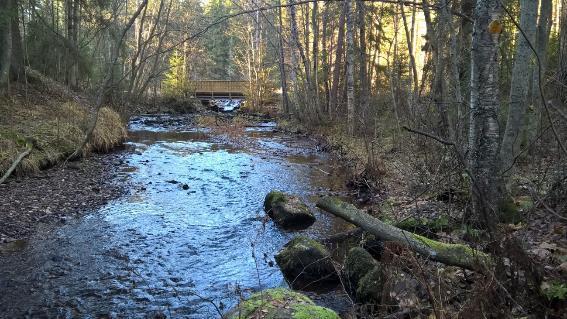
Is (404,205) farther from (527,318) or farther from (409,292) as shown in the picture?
(527,318)

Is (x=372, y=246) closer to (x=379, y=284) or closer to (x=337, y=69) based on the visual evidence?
(x=379, y=284)

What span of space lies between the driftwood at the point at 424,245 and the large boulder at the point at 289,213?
2916 millimetres

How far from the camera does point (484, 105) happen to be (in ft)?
16.8

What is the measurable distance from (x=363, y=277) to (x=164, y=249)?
332 cm

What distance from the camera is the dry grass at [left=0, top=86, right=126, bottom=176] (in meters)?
10.4

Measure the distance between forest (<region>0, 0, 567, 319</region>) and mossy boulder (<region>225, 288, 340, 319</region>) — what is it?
23 millimetres

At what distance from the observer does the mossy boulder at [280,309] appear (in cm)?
379

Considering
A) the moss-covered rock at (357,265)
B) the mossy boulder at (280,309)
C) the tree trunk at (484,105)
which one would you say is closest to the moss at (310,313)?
the mossy boulder at (280,309)

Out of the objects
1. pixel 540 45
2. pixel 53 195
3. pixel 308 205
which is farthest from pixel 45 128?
pixel 540 45

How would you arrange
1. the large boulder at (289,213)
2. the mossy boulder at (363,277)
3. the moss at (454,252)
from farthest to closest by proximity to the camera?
the large boulder at (289,213)
the mossy boulder at (363,277)
the moss at (454,252)

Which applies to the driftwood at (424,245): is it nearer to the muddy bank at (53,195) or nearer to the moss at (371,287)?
the moss at (371,287)

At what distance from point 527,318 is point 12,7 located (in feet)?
46.5

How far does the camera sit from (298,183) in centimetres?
1145

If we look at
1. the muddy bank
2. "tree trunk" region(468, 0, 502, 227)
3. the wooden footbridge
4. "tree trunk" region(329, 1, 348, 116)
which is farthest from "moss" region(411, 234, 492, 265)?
the wooden footbridge
